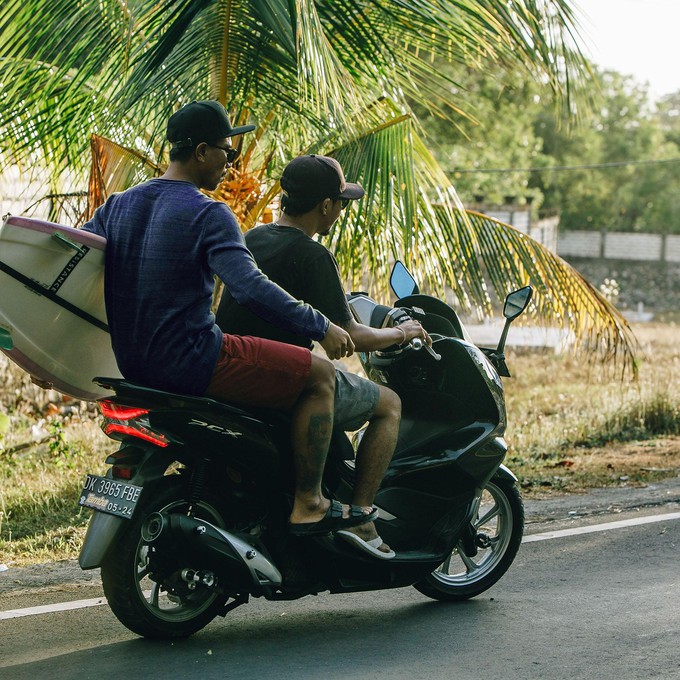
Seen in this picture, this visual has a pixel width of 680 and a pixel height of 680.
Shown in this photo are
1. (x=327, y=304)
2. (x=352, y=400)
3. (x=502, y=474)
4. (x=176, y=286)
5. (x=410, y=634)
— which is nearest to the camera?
(x=176, y=286)

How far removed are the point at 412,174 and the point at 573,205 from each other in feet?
148

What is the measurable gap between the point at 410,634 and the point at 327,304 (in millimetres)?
1429

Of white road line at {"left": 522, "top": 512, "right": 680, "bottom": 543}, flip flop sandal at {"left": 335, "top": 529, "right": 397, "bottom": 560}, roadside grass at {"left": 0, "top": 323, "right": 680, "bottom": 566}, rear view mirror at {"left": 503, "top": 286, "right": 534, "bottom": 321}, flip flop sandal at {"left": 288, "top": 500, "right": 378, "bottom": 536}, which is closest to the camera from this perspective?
flip flop sandal at {"left": 288, "top": 500, "right": 378, "bottom": 536}

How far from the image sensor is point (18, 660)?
4.39 m

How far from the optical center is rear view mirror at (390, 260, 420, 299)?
5.18m

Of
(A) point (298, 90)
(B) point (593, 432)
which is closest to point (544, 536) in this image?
(A) point (298, 90)

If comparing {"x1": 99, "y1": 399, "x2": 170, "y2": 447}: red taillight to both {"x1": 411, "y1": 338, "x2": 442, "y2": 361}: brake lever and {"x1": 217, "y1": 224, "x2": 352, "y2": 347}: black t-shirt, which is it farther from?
{"x1": 411, "y1": 338, "x2": 442, "y2": 361}: brake lever

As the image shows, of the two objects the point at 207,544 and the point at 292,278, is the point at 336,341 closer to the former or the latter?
the point at 292,278

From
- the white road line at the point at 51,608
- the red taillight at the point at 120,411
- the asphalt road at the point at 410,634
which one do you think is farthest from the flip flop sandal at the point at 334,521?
the white road line at the point at 51,608

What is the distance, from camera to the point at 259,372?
435cm

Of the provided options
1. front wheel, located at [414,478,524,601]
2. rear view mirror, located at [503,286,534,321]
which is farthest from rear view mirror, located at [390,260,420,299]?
front wheel, located at [414,478,524,601]

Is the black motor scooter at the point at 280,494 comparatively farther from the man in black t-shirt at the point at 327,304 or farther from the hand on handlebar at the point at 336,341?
the hand on handlebar at the point at 336,341

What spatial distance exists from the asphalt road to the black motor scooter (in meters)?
0.17

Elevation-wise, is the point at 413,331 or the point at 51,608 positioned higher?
the point at 413,331
